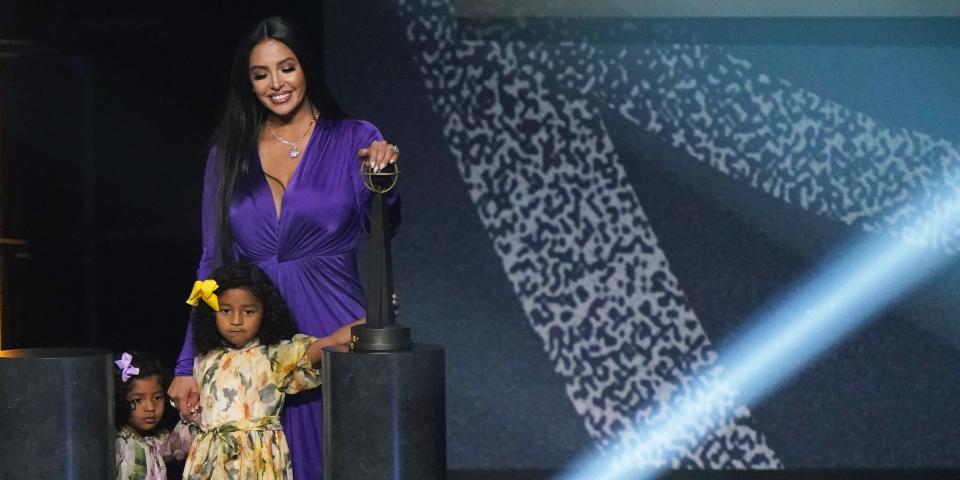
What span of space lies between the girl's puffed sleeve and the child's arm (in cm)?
1

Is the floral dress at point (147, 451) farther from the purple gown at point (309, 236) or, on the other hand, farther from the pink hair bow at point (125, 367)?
the purple gown at point (309, 236)

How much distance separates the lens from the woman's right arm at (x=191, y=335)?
2.56 meters

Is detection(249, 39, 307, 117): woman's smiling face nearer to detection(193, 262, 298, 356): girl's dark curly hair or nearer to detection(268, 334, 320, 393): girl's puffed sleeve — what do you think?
detection(193, 262, 298, 356): girl's dark curly hair

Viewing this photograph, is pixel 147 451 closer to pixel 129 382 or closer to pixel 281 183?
pixel 129 382

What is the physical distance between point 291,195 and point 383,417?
2.19ft

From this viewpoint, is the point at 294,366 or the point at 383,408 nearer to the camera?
the point at 383,408

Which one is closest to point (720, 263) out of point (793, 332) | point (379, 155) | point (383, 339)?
point (793, 332)

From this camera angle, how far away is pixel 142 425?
2.91 metres

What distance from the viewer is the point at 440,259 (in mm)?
4859

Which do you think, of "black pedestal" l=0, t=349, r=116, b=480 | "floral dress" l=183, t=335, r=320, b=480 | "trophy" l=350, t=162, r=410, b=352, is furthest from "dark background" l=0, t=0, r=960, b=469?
"black pedestal" l=0, t=349, r=116, b=480

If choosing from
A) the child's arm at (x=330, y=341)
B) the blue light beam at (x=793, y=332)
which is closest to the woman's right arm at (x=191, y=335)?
the child's arm at (x=330, y=341)

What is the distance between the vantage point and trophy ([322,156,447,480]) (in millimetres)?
2041

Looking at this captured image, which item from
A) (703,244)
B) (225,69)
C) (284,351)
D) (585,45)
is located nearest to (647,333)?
(703,244)

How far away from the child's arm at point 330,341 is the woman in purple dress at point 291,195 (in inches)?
3.5
